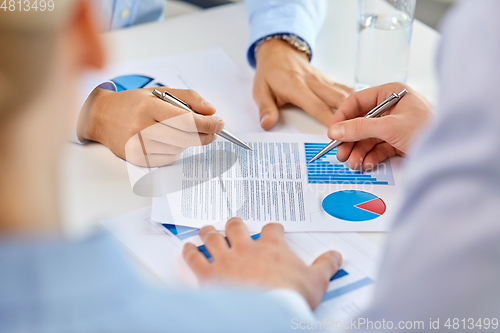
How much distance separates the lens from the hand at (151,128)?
646 millimetres

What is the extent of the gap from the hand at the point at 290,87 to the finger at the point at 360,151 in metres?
0.09

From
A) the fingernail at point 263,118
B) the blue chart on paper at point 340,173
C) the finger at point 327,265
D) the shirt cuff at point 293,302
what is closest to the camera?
the shirt cuff at point 293,302

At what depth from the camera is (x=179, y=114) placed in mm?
646

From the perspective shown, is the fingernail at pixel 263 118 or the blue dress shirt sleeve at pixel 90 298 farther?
the fingernail at pixel 263 118

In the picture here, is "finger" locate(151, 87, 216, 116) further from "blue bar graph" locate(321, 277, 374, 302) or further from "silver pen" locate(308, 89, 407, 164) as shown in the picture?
"blue bar graph" locate(321, 277, 374, 302)

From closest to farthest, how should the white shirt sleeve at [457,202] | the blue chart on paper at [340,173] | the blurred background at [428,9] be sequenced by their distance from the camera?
1. the white shirt sleeve at [457,202]
2. the blue chart on paper at [340,173]
3. the blurred background at [428,9]

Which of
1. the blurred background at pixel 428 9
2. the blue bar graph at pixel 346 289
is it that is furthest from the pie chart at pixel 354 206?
the blurred background at pixel 428 9

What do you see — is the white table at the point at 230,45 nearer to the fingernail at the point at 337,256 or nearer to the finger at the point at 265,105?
the finger at the point at 265,105

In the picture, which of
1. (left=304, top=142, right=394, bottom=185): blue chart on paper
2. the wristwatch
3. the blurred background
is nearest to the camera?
(left=304, top=142, right=394, bottom=185): blue chart on paper

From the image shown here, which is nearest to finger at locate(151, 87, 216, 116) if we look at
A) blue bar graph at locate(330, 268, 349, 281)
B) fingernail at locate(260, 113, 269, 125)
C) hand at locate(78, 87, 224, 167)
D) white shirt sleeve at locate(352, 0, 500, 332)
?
hand at locate(78, 87, 224, 167)

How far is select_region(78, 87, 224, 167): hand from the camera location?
646 mm

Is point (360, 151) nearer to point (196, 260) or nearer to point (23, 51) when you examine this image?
point (196, 260)

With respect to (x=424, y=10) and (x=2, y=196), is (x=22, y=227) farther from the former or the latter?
(x=424, y=10)

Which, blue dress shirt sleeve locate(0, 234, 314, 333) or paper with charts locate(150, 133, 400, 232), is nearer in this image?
blue dress shirt sleeve locate(0, 234, 314, 333)
